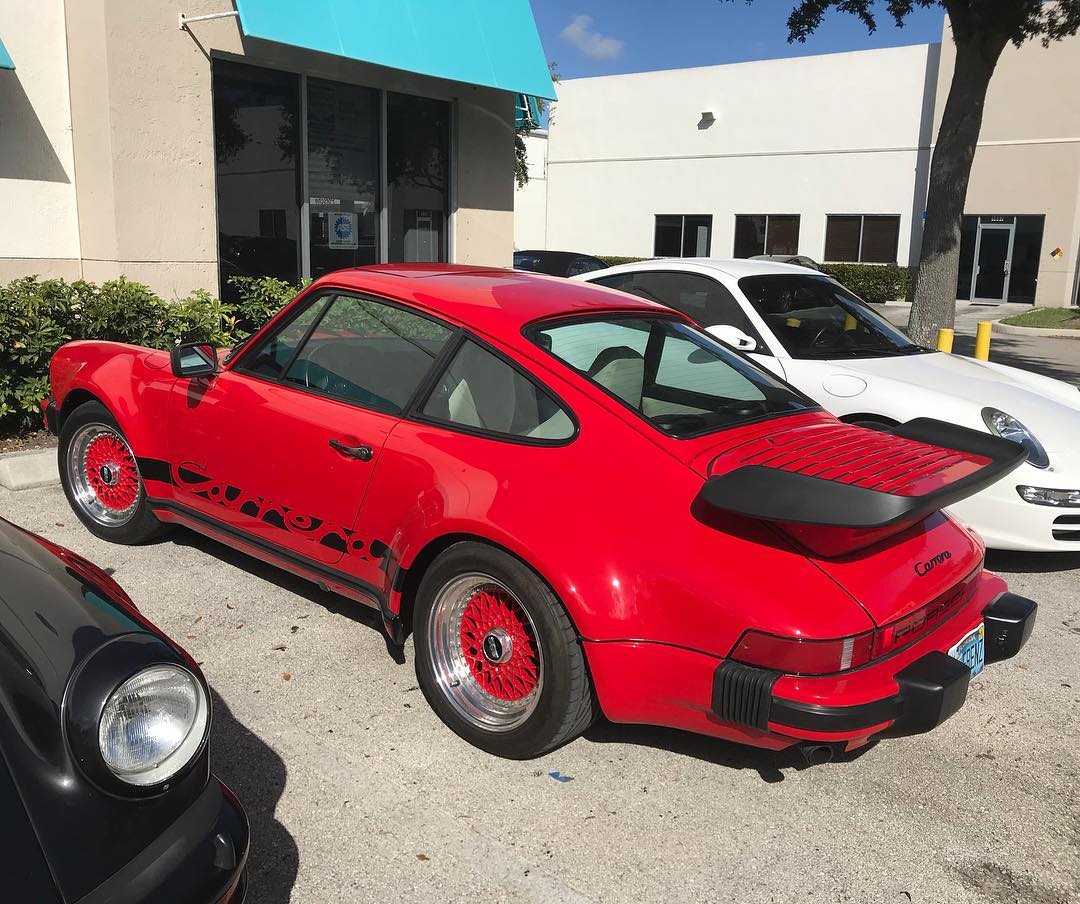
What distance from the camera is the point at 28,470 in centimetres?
623

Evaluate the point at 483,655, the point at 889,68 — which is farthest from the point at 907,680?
the point at 889,68

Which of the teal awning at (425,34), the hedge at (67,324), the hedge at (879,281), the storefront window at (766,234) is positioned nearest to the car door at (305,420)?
the hedge at (67,324)

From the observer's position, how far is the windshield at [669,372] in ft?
11.5

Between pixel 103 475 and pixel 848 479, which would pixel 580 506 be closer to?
pixel 848 479

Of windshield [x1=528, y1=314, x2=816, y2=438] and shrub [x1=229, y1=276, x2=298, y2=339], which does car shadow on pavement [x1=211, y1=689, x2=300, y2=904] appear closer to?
windshield [x1=528, y1=314, x2=816, y2=438]

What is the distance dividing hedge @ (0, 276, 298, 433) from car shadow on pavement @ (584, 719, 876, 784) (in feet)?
18.1

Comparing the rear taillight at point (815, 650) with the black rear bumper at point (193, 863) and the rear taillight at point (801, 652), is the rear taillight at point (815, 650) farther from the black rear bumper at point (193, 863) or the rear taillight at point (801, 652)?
the black rear bumper at point (193, 863)

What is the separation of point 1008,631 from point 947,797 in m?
0.60

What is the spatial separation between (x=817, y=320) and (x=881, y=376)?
85 cm

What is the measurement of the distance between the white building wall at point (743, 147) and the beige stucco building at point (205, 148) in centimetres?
2114

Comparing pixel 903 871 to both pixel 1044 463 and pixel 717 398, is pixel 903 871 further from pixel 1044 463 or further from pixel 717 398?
pixel 1044 463

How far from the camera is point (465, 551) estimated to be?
3.14 m

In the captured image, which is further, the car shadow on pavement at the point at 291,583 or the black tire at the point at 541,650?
the car shadow on pavement at the point at 291,583

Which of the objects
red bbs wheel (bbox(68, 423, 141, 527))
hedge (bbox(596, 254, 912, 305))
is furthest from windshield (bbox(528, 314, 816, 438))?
hedge (bbox(596, 254, 912, 305))
